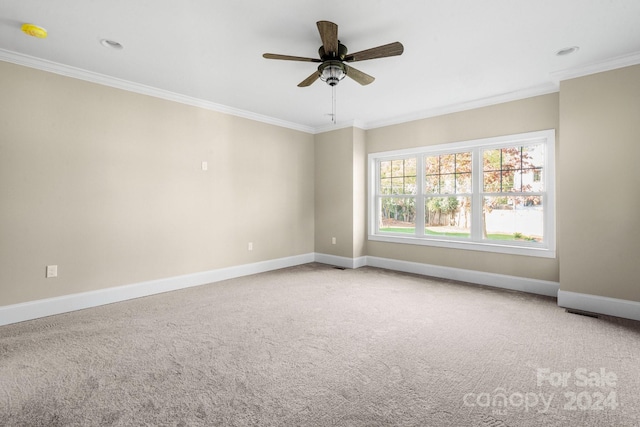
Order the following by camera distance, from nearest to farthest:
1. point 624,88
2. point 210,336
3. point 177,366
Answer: point 177,366 → point 210,336 → point 624,88

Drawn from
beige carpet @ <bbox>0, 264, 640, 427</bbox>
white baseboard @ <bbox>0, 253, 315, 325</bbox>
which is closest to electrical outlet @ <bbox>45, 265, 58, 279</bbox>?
white baseboard @ <bbox>0, 253, 315, 325</bbox>

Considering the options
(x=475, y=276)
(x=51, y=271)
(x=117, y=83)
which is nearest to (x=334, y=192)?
(x=475, y=276)

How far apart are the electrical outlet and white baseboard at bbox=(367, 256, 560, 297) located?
14.8 feet

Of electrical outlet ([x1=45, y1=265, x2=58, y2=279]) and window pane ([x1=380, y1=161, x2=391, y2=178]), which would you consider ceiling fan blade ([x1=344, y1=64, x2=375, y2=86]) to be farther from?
electrical outlet ([x1=45, y1=265, x2=58, y2=279])

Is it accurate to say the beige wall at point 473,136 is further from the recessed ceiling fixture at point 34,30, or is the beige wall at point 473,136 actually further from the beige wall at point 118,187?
the recessed ceiling fixture at point 34,30

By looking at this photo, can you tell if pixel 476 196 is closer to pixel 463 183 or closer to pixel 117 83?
pixel 463 183

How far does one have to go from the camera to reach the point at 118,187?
3.82m

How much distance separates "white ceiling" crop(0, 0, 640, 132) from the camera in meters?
2.40

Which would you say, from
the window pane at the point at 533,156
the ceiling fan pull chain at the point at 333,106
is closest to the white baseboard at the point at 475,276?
the window pane at the point at 533,156

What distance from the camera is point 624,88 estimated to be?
3.24 metres

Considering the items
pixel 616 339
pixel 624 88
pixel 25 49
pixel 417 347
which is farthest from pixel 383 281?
pixel 25 49

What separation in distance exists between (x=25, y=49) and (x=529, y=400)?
503cm

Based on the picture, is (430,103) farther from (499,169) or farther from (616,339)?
Result: (616,339)

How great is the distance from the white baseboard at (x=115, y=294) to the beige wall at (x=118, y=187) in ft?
0.25
